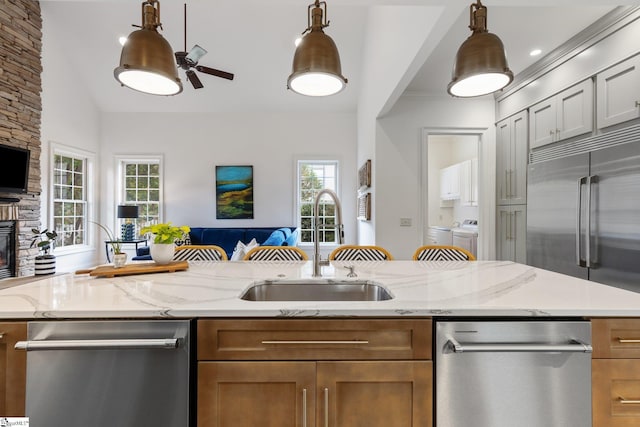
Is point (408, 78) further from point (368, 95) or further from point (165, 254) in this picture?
point (165, 254)

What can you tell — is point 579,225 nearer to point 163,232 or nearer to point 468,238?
point 468,238

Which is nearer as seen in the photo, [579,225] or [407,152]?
[579,225]

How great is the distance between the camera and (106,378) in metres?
0.97

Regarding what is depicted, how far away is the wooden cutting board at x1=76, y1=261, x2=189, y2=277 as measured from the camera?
1476mm

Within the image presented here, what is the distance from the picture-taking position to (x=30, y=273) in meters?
4.25

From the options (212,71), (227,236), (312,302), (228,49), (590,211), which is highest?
(228,49)

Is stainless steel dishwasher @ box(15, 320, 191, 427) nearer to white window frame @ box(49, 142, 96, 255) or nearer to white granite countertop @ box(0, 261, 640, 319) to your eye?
white granite countertop @ box(0, 261, 640, 319)

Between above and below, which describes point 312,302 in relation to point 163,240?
below

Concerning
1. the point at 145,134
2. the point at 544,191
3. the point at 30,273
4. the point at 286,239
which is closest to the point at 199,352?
the point at 544,191

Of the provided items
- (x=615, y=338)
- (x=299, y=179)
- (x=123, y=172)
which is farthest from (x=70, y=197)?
(x=615, y=338)

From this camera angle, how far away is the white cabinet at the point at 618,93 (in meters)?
2.09

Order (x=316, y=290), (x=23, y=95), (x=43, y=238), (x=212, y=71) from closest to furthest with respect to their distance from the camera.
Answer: (x=316, y=290)
(x=212, y=71)
(x=23, y=95)
(x=43, y=238)

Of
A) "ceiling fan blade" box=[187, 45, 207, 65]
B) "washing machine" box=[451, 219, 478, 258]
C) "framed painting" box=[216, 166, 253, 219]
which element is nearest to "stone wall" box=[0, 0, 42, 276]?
"ceiling fan blade" box=[187, 45, 207, 65]

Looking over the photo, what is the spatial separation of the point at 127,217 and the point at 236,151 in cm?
223
